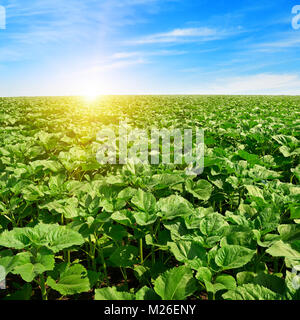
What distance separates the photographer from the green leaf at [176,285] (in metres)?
1.34

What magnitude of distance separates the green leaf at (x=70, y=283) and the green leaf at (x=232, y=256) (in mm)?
865

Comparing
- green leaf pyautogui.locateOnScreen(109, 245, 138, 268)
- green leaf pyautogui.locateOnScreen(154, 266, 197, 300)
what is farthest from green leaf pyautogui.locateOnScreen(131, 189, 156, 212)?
green leaf pyautogui.locateOnScreen(154, 266, 197, 300)

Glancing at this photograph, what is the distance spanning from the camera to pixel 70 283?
1.74 m

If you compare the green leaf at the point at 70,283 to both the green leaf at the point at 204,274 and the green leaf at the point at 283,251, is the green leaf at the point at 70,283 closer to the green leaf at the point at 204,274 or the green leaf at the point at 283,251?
the green leaf at the point at 204,274

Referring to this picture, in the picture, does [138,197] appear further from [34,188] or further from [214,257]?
[34,188]

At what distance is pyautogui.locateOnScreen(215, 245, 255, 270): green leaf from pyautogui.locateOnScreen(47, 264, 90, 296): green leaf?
0.86 m

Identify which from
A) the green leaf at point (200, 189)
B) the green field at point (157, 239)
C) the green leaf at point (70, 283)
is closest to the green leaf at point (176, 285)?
the green field at point (157, 239)

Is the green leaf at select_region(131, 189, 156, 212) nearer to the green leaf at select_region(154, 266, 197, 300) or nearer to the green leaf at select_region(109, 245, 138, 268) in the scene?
the green leaf at select_region(109, 245, 138, 268)

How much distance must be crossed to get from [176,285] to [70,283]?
2.57 ft

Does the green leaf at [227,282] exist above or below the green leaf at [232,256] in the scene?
below

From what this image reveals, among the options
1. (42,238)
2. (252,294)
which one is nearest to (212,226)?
(252,294)

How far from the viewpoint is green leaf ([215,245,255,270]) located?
1.46 metres

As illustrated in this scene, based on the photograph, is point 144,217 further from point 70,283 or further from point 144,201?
point 70,283

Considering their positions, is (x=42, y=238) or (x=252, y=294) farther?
(x=42, y=238)
